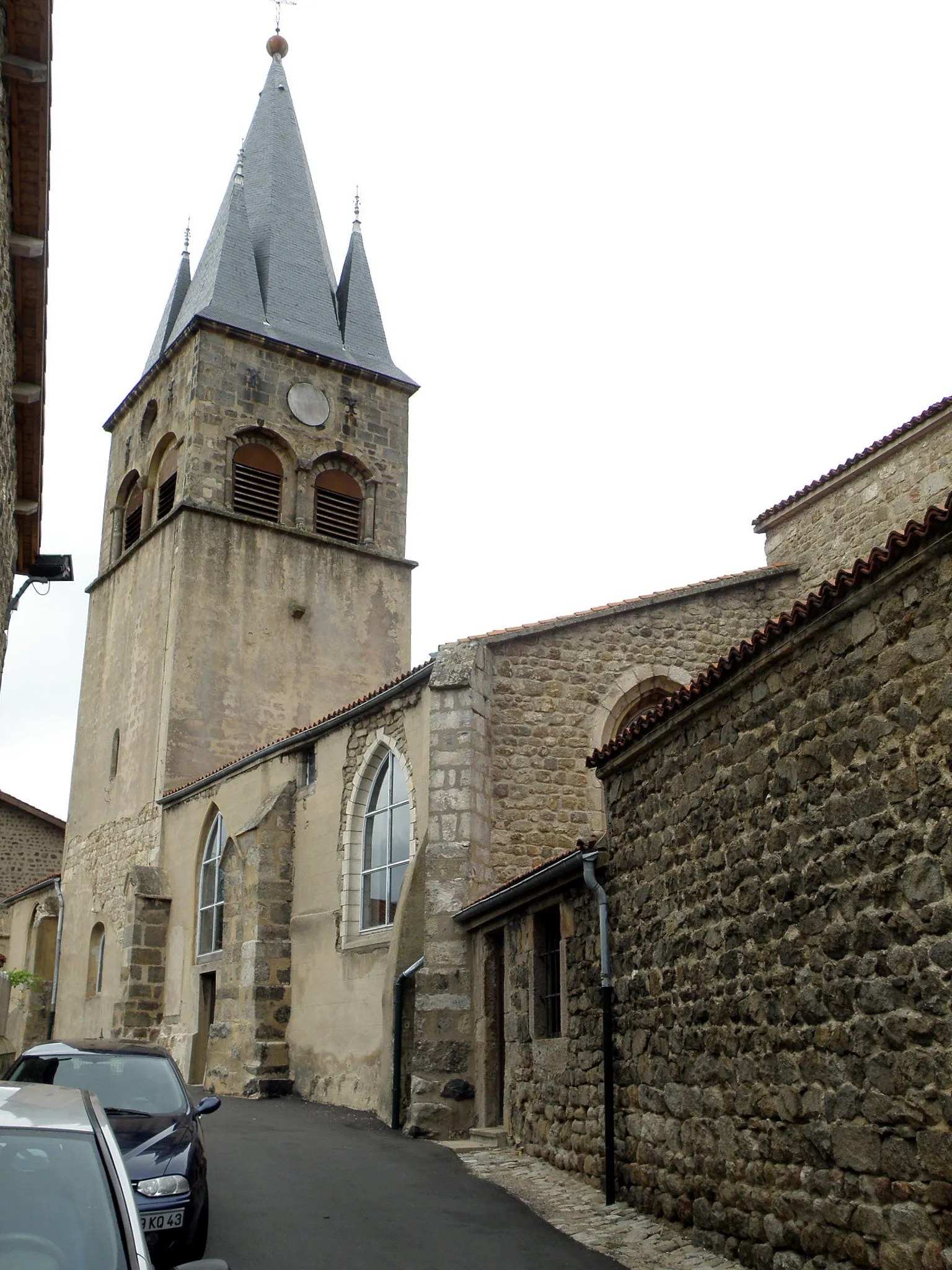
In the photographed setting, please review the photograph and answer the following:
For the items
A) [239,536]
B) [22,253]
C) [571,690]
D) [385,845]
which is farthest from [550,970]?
[239,536]

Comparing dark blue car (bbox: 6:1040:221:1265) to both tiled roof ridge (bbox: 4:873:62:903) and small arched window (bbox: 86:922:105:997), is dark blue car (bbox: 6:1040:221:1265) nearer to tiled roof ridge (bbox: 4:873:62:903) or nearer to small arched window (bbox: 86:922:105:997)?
small arched window (bbox: 86:922:105:997)

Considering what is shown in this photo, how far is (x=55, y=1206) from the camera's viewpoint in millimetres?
3887

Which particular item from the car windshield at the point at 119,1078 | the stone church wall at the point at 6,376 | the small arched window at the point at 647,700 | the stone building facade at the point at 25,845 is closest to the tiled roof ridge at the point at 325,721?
the small arched window at the point at 647,700

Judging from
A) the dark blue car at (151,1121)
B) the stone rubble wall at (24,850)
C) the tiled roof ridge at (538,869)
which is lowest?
the dark blue car at (151,1121)

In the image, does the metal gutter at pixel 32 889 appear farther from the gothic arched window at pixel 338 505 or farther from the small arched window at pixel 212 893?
the gothic arched window at pixel 338 505

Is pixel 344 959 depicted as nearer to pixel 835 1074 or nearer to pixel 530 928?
pixel 530 928

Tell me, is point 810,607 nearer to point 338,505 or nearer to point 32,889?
point 338,505

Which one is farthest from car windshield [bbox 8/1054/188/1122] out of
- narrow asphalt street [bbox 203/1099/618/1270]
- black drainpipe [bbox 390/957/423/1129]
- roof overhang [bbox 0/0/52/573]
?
roof overhang [bbox 0/0/52/573]

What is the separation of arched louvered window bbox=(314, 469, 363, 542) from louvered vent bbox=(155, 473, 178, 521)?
3.00 metres

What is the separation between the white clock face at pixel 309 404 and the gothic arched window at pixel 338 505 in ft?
3.81

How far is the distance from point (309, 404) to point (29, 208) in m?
17.3

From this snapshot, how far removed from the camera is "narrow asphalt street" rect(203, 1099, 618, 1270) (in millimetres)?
7648

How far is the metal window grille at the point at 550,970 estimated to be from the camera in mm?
11461

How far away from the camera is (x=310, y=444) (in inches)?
1081
